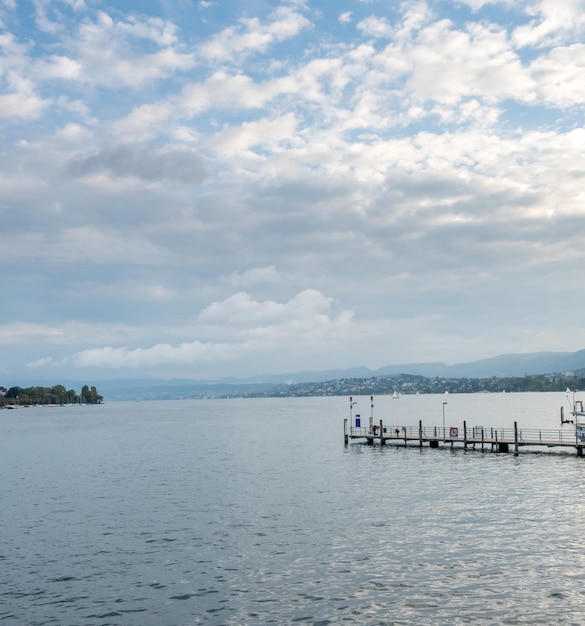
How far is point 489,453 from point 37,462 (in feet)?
222

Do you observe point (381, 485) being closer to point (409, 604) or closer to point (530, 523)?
point (530, 523)

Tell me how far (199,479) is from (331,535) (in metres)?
31.8

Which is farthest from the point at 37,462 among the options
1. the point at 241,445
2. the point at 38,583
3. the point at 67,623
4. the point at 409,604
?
the point at 409,604

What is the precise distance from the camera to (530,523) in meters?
44.3

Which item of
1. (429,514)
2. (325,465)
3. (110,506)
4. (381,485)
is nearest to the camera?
(429,514)

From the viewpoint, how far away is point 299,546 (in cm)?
3972

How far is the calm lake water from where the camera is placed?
2964 centimetres

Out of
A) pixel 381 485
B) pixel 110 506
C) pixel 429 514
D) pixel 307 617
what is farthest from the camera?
pixel 381 485

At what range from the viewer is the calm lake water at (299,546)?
97.2 feet

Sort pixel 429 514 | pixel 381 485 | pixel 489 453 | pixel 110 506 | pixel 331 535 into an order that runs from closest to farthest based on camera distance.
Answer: pixel 331 535, pixel 429 514, pixel 110 506, pixel 381 485, pixel 489 453

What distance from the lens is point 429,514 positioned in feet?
156

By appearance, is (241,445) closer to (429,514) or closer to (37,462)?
(37,462)

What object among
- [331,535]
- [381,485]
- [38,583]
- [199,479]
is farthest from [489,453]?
[38,583]

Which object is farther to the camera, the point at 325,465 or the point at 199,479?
the point at 325,465
